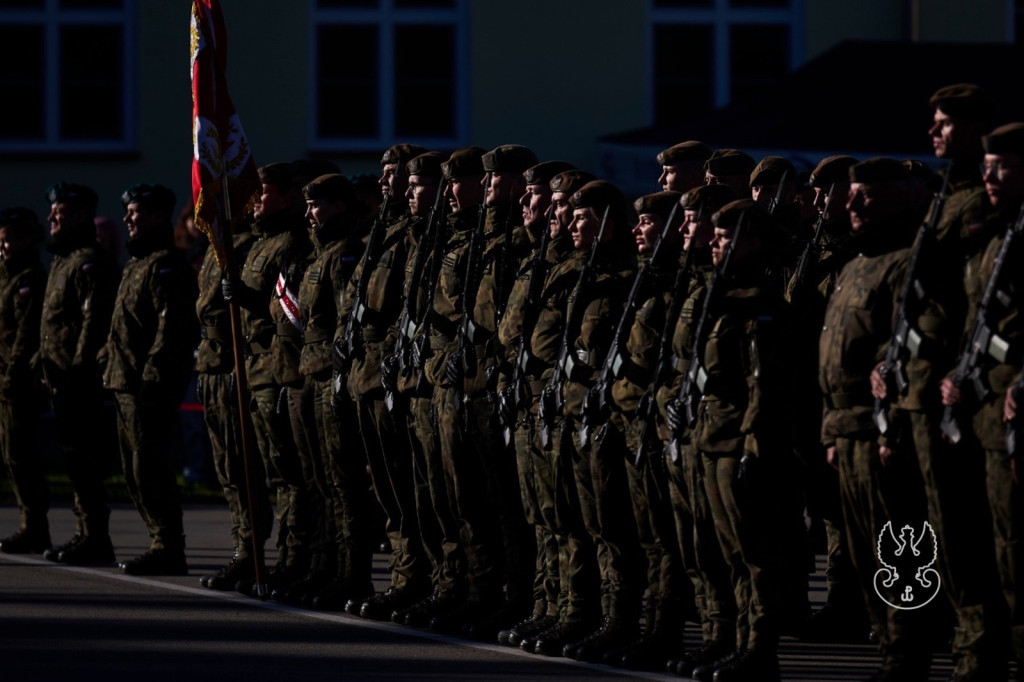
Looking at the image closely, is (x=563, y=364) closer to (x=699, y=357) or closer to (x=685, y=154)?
(x=699, y=357)

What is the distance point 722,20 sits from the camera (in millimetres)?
24250

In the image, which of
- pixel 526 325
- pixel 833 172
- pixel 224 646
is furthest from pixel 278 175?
pixel 833 172

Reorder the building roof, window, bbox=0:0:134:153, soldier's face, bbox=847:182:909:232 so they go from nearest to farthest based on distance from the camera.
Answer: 1. soldier's face, bbox=847:182:909:232
2. the building roof
3. window, bbox=0:0:134:153

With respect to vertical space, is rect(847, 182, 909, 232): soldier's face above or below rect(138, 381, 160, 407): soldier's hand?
above

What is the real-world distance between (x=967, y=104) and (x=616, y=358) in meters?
1.89

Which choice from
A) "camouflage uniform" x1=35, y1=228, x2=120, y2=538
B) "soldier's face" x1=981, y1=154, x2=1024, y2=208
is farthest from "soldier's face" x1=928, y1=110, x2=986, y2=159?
"camouflage uniform" x1=35, y1=228, x2=120, y2=538

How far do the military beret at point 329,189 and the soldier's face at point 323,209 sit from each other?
0.02 meters

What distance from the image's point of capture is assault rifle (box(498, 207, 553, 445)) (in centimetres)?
1013

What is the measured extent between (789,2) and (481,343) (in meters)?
14.2

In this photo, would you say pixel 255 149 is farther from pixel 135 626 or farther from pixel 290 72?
pixel 135 626

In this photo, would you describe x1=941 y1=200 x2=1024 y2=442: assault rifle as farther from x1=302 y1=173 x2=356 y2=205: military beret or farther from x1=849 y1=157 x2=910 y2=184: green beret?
x1=302 y1=173 x2=356 y2=205: military beret

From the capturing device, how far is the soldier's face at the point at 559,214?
10078mm

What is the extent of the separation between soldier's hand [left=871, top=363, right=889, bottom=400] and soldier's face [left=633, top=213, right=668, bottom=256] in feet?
5.07

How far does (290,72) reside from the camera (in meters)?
23.8
